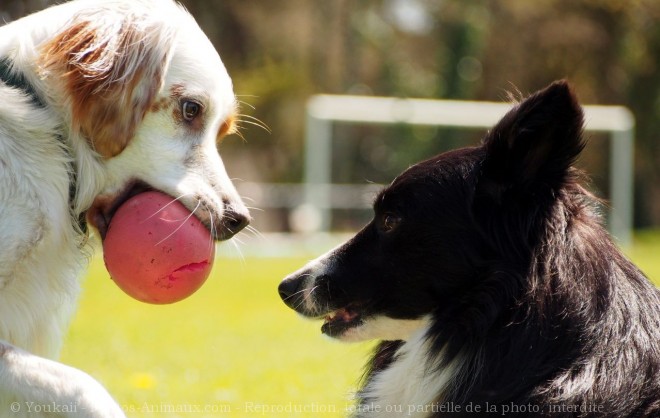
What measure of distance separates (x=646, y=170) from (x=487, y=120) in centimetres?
949

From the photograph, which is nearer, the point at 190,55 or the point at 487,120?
the point at 190,55

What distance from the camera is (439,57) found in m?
32.5

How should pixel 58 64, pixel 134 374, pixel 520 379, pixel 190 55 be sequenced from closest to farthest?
pixel 520 379, pixel 58 64, pixel 190 55, pixel 134 374

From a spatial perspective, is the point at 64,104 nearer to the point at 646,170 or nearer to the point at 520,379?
the point at 520,379

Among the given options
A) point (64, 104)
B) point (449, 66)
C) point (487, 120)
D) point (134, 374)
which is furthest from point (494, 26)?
point (64, 104)

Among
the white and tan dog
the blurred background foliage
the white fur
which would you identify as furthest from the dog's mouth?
the blurred background foliage

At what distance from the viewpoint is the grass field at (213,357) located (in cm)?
543

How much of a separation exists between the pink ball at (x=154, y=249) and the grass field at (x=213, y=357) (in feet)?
2.24

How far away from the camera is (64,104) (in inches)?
144

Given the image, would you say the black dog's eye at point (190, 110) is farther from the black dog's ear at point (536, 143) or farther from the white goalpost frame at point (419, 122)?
the white goalpost frame at point (419, 122)

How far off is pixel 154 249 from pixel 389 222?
0.98 m

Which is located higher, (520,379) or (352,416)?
(520,379)

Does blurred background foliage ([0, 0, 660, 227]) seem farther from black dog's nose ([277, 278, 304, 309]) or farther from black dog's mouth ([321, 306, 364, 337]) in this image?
black dog's mouth ([321, 306, 364, 337])

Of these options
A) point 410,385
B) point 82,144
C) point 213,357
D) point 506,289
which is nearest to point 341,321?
point 410,385
